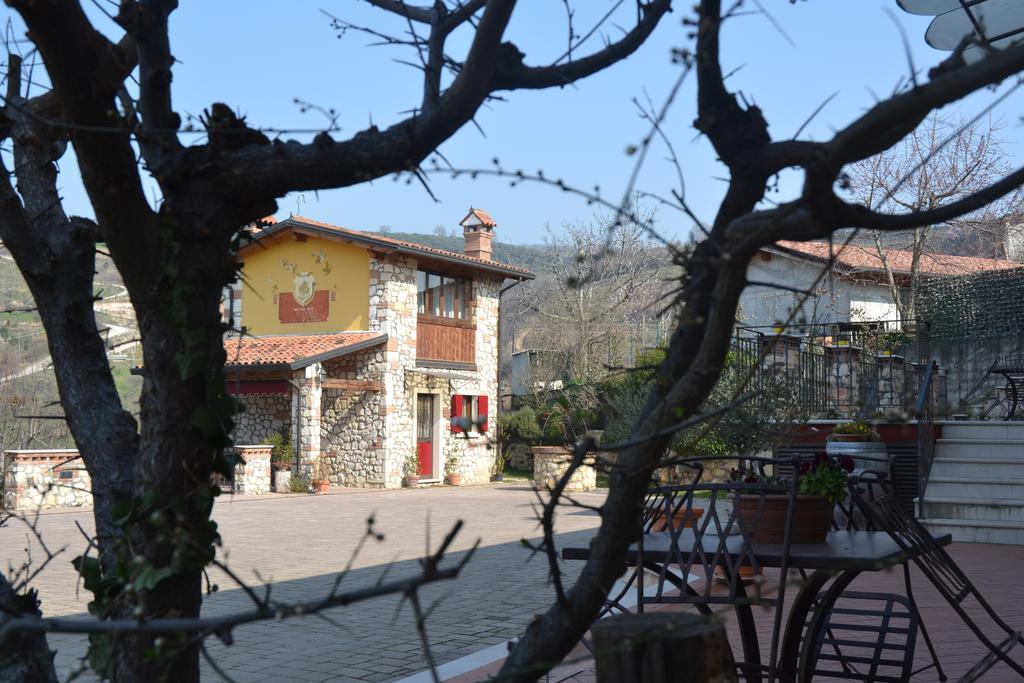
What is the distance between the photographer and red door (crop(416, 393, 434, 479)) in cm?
2280

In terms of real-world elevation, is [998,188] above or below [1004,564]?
above

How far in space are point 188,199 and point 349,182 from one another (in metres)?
0.37

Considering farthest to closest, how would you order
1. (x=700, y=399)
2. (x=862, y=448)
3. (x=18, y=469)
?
(x=18, y=469) → (x=862, y=448) → (x=700, y=399)

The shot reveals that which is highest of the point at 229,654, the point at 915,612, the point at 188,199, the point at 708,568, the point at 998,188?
the point at 188,199

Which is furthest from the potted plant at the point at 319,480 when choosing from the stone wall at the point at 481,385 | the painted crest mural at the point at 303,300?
the painted crest mural at the point at 303,300

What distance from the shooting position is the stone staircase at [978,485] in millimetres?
9500

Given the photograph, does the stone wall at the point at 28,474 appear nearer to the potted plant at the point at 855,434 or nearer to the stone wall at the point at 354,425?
the stone wall at the point at 354,425

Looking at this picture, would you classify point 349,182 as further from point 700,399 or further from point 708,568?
point 708,568

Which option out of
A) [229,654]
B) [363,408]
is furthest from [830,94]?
[363,408]

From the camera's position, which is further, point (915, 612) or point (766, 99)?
point (915, 612)

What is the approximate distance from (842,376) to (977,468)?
13.2ft

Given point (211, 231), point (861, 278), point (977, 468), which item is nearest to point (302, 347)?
point (861, 278)

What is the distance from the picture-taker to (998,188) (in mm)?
1596

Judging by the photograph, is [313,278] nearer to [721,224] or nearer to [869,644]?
[869,644]
